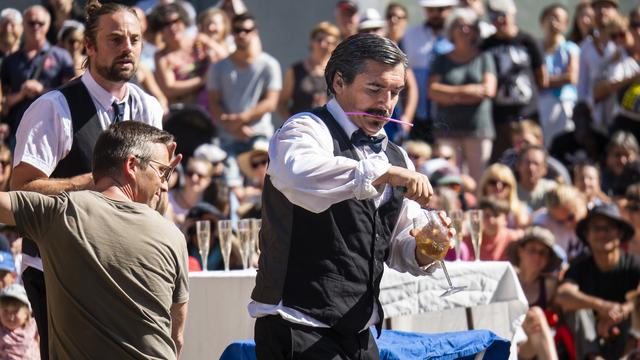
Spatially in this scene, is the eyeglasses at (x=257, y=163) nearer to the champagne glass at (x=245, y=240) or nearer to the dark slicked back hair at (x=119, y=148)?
the champagne glass at (x=245, y=240)

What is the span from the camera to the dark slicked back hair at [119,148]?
4.52 meters

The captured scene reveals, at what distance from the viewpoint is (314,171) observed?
4.53 m

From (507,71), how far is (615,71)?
120 cm

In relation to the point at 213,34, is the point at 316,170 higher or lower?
higher

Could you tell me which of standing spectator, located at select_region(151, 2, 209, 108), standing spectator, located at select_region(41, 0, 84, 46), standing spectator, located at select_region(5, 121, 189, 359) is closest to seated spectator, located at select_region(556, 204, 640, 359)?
standing spectator, located at select_region(151, 2, 209, 108)

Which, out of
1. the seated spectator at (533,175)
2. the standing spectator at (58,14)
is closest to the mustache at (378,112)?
the seated spectator at (533,175)

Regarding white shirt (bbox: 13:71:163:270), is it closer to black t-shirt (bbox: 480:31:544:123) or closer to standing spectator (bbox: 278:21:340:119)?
standing spectator (bbox: 278:21:340:119)

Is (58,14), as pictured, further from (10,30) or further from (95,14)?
(95,14)

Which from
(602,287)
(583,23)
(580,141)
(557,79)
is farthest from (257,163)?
(583,23)

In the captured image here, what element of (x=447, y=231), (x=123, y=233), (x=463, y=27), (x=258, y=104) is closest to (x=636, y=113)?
(x=463, y=27)

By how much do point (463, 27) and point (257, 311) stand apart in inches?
292

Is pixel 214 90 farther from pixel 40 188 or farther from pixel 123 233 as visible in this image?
pixel 123 233

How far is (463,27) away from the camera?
11.9 metres

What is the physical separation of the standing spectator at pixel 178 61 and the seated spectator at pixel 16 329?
4363 millimetres
